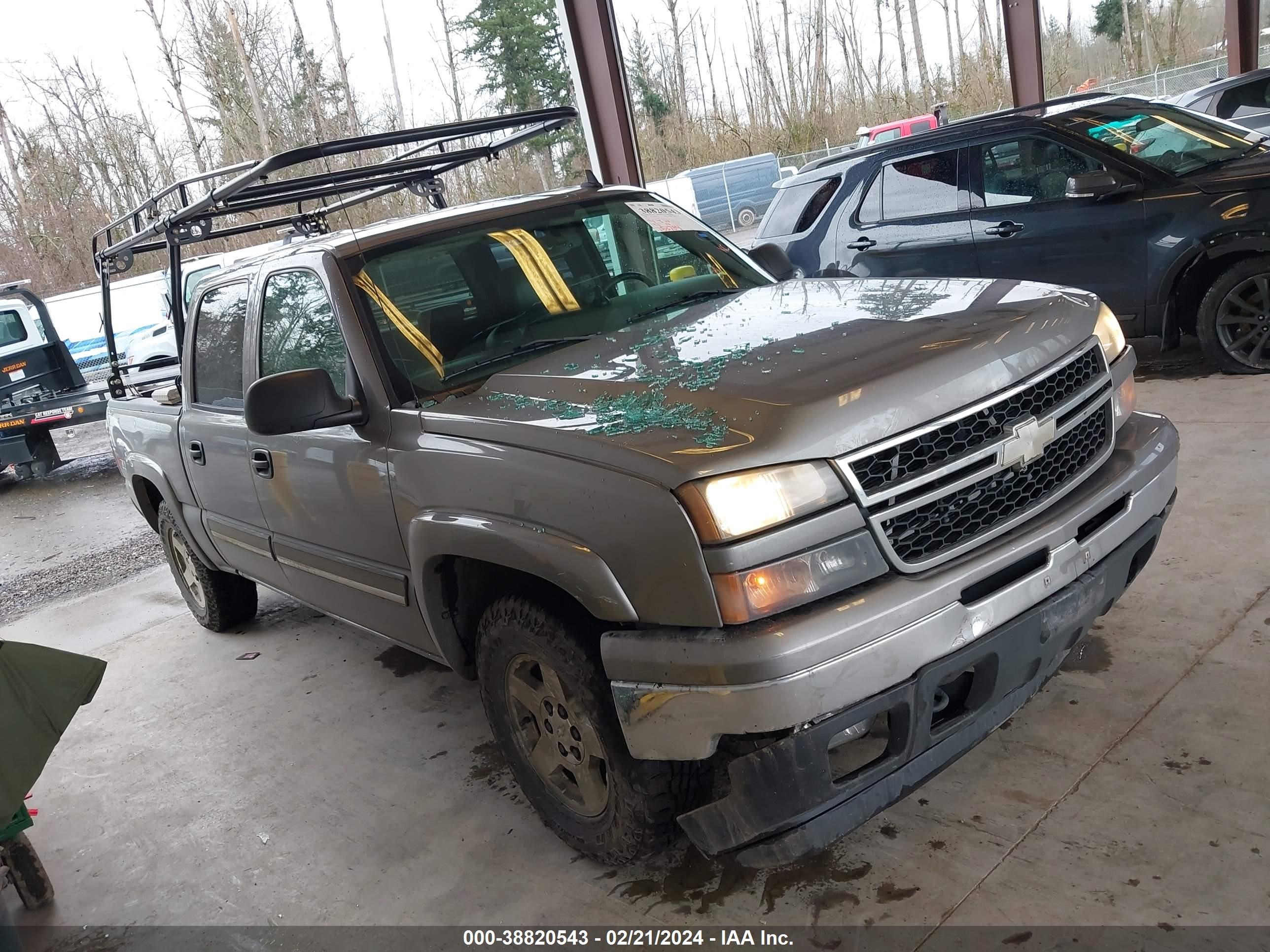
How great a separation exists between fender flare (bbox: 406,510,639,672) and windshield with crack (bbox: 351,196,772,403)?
0.44 metres

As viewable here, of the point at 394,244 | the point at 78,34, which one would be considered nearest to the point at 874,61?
the point at 394,244

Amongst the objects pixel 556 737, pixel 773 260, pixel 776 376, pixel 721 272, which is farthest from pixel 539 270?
pixel 556 737

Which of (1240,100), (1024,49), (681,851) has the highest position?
(1024,49)

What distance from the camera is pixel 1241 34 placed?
11.2 meters

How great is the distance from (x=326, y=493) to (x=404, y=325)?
640 millimetres

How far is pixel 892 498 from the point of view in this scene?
2170mm

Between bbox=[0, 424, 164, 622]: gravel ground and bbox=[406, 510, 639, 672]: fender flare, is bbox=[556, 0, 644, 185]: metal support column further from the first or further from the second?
bbox=[406, 510, 639, 672]: fender flare

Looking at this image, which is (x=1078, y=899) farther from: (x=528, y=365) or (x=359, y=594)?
(x=359, y=594)

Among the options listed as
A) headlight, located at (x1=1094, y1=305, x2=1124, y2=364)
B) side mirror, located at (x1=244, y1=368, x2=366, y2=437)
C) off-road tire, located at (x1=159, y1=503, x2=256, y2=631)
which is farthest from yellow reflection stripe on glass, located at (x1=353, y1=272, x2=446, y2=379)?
off-road tire, located at (x1=159, y1=503, x2=256, y2=631)

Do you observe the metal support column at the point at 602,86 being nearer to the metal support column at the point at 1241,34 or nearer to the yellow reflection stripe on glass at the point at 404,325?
the yellow reflection stripe on glass at the point at 404,325

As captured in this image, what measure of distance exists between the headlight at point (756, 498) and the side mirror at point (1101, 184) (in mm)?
4821

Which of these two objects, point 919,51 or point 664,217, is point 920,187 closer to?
point 664,217

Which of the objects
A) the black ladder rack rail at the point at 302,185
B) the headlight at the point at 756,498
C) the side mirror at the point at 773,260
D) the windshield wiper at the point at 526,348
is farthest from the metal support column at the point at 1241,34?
the headlight at the point at 756,498

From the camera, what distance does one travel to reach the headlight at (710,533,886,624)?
206 centimetres
